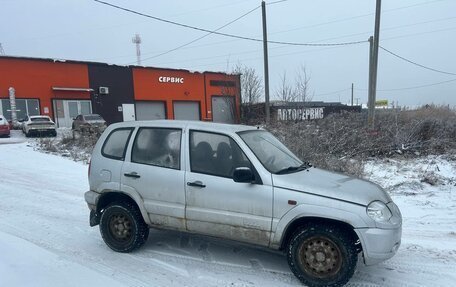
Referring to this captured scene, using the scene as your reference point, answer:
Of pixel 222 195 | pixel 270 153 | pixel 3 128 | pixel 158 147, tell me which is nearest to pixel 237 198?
pixel 222 195

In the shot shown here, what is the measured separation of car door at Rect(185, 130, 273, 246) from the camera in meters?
4.11

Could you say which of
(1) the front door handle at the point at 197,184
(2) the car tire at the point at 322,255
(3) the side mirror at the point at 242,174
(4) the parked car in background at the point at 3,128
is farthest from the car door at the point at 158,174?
(4) the parked car in background at the point at 3,128

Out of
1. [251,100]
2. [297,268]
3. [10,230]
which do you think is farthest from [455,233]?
[251,100]

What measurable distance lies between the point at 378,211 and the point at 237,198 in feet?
4.94

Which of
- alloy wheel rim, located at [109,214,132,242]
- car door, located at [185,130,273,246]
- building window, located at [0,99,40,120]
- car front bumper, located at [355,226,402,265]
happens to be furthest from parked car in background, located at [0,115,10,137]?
car front bumper, located at [355,226,402,265]

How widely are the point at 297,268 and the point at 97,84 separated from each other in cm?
3593

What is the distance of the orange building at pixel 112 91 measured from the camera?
104 ft

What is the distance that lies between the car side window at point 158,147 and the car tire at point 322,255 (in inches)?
68.3

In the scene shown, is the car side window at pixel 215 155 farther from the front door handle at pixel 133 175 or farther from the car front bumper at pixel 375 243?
the car front bumper at pixel 375 243

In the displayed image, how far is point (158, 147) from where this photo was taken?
4.80 meters

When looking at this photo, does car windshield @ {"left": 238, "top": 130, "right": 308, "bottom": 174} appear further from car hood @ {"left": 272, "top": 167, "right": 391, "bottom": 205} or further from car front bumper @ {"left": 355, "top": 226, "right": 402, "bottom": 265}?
car front bumper @ {"left": 355, "top": 226, "right": 402, "bottom": 265}

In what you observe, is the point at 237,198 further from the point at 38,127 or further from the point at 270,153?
the point at 38,127

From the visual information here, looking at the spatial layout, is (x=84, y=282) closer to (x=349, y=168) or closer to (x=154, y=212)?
(x=154, y=212)

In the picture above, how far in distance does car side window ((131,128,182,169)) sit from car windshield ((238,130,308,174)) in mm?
859
